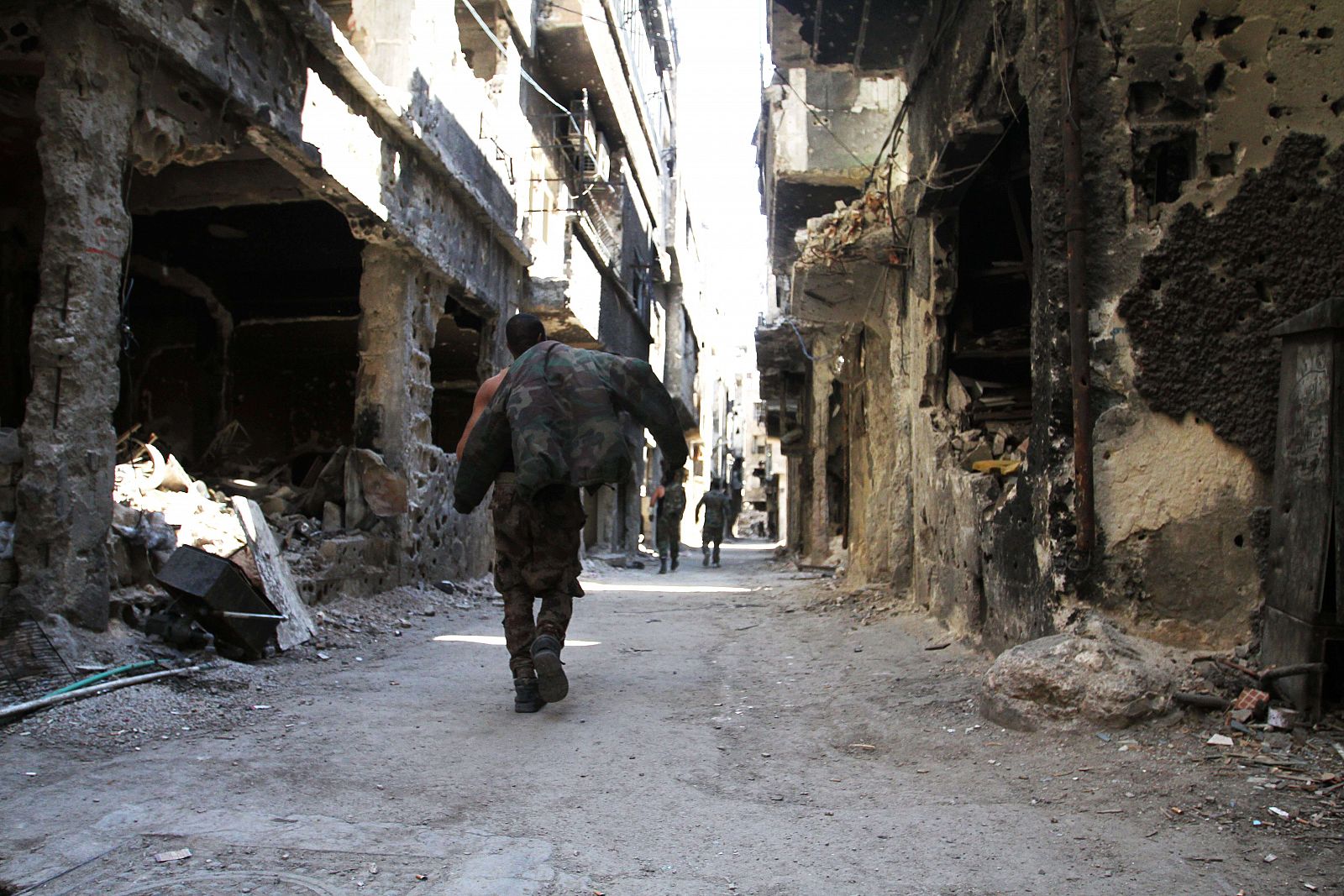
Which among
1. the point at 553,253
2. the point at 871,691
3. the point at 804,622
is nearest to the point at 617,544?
the point at 553,253

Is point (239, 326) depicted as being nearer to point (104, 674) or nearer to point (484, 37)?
point (484, 37)

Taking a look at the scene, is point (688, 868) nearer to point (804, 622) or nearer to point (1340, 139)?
point (1340, 139)

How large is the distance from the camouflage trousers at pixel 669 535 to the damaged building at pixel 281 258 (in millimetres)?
3052

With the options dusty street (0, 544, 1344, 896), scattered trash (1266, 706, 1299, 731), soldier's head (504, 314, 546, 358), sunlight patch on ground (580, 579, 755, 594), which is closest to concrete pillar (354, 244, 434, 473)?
sunlight patch on ground (580, 579, 755, 594)

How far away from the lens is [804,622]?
22.7ft

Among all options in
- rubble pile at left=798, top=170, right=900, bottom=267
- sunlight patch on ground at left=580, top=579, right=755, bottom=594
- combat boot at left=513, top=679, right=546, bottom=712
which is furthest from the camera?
sunlight patch on ground at left=580, top=579, right=755, bottom=594

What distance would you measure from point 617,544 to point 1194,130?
16.0m

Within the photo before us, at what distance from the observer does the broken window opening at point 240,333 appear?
9.01 m

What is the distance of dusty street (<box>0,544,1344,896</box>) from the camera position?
205 centimetres

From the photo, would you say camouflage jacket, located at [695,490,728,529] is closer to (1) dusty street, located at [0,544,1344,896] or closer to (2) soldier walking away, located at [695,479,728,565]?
(2) soldier walking away, located at [695,479,728,565]

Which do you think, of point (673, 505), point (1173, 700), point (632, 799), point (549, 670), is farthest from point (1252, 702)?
point (673, 505)

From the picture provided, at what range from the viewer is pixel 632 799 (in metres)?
2.63

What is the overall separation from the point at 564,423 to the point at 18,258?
657 centimetres

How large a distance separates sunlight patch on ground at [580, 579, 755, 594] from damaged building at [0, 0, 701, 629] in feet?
4.70
